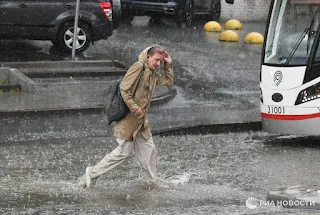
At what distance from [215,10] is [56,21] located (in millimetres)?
11740

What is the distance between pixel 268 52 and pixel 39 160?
4.03 metres

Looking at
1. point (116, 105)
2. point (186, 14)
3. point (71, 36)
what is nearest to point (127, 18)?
A: point (186, 14)

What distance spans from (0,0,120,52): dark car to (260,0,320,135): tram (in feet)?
24.9

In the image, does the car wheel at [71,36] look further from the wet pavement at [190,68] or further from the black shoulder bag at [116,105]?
the black shoulder bag at [116,105]

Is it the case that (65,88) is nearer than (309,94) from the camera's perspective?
No

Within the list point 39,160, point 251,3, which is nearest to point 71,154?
point 39,160

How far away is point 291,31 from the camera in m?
13.2

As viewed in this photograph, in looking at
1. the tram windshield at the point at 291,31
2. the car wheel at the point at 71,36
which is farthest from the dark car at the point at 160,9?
the tram windshield at the point at 291,31

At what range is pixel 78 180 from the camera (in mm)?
9977

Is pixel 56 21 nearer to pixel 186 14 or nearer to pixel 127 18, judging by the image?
pixel 127 18

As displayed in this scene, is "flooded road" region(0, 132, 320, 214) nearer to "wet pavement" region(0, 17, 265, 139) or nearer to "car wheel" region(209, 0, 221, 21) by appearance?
"wet pavement" region(0, 17, 265, 139)

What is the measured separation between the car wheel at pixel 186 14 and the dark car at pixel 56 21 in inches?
307

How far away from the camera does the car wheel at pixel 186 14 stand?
92.7ft

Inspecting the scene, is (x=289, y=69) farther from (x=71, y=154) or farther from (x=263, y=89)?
(x=71, y=154)
